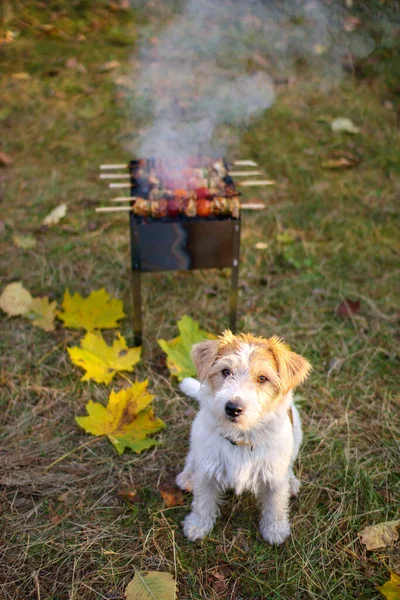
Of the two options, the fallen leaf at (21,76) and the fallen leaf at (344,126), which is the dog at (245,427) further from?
the fallen leaf at (21,76)

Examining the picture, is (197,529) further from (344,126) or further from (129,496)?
(344,126)

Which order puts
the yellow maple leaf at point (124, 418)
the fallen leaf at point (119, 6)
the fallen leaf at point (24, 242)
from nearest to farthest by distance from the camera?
the yellow maple leaf at point (124, 418) → the fallen leaf at point (24, 242) → the fallen leaf at point (119, 6)

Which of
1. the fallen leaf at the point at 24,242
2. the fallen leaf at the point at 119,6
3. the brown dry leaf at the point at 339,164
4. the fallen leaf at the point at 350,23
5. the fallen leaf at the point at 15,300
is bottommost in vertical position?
the fallen leaf at the point at 15,300

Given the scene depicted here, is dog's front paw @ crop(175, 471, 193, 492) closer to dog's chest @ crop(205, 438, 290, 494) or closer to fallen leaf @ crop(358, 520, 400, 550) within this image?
dog's chest @ crop(205, 438, 290, 494)

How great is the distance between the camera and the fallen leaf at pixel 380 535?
2775 mm

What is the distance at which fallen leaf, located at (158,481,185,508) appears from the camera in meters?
2.97

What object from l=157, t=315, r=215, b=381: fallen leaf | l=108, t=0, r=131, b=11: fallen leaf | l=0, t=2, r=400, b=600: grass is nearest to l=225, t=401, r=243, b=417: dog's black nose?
l=0, t=2, r=400, b=600: grass

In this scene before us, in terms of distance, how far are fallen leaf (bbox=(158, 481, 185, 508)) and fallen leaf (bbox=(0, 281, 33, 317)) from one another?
1.83m

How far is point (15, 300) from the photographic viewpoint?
4207 millimetres

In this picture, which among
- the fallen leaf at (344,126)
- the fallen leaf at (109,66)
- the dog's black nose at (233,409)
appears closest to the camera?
the dog's black nose at (233,409)

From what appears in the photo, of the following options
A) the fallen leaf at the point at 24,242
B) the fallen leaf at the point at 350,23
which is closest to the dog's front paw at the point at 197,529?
the fallen leaf at the point at 24,242

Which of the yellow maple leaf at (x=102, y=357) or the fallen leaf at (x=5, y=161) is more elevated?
the fallen leaf at (x=5, y=161)

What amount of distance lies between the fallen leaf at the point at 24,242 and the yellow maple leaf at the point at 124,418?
208 centimetres

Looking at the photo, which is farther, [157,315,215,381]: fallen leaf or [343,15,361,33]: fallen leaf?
[343,15,361,33]: fallen leaf
